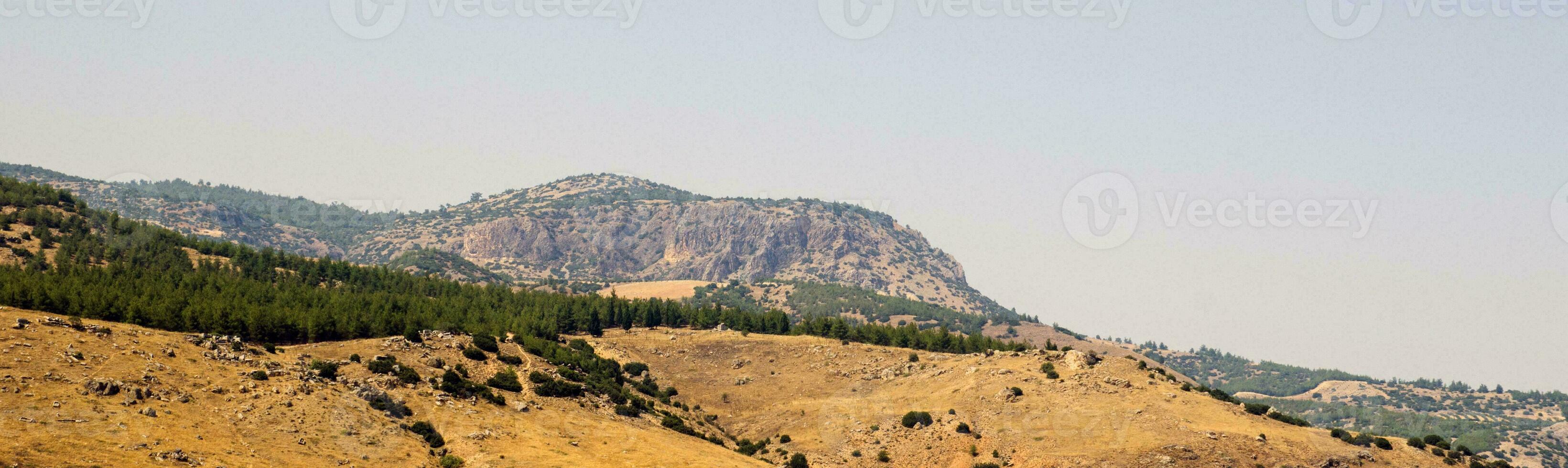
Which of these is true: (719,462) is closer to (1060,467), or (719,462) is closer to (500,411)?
(500,411)

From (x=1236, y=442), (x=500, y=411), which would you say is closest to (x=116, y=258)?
(x=500, y=411)

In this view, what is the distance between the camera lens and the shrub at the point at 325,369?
86.5 metres

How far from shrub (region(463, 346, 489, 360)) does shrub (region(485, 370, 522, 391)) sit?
6724 mm

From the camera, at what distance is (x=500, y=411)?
3543 inches

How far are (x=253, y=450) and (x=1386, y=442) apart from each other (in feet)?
331

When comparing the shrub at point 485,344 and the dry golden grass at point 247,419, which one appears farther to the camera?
the shrub at point 485,344

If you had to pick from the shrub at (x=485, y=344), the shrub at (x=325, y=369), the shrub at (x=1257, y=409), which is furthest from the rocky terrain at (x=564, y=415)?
the shrub at (x=1257, y=409)

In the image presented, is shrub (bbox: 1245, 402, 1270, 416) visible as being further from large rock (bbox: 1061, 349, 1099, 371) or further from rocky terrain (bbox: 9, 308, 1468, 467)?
large rock (bbox: 1061, 349, 1099, 371)

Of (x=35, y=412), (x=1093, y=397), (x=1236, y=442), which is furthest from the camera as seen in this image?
(x=1093, y=397)

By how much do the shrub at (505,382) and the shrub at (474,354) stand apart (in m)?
6.72

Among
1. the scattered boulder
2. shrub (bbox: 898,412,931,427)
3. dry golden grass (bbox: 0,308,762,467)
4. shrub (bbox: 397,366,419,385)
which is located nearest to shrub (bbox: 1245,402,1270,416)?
shrub (bbox: 898,412,931,427)

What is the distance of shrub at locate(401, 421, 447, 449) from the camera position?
79875 millimetres

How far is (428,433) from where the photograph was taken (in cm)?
8100

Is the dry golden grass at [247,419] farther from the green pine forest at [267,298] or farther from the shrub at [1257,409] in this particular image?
the shrub at [1257,409]
